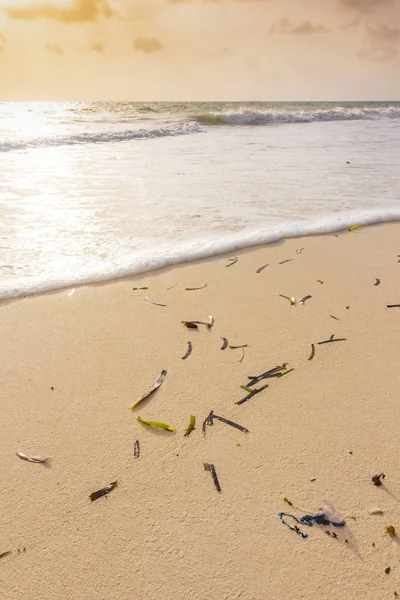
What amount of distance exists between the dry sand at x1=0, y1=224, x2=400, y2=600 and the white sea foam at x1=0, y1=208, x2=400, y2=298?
0.44ft

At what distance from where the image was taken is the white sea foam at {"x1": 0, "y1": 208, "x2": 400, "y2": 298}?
105 inches

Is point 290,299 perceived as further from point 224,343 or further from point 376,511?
point 376,511

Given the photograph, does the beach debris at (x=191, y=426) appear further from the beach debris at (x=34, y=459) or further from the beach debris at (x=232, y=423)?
the beach debris at (x=34, y=459)

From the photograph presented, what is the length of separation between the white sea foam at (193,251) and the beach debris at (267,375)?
4.25 ft

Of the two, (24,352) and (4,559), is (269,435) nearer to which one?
(4,559)

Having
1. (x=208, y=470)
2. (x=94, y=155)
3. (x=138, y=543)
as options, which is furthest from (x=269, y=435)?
(x=94, y=155)

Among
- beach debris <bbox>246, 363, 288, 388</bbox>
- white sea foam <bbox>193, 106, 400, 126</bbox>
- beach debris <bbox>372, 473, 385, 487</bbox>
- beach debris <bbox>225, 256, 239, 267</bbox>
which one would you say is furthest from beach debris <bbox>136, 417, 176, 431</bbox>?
white sea foam <bbox>193, 106, 400, 126</bbox>

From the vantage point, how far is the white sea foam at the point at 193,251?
267 cm

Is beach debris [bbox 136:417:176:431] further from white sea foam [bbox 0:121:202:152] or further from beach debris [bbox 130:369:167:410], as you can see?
white sea foam [bbox 0:121:202:152]

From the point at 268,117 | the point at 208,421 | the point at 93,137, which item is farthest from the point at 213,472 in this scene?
the point at 268,117

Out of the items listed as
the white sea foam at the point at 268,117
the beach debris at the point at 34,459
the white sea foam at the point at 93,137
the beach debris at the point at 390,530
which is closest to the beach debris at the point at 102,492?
the beach debris at the point at 34,459

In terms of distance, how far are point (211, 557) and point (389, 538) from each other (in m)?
0.48

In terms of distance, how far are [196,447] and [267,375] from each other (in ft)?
1.65

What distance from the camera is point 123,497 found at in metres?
1.33
